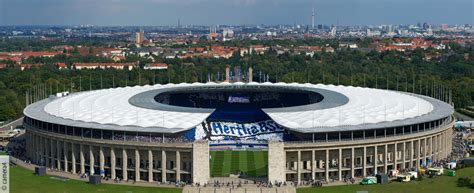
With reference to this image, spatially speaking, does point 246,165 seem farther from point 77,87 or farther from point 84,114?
point 77,87

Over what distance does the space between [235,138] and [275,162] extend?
16810 millimetres

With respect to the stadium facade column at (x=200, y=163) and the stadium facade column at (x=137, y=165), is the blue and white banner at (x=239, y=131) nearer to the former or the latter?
the stadium facade column at (x=137, y=165)

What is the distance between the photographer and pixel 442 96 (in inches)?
6029

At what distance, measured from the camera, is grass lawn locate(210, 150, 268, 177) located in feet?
295

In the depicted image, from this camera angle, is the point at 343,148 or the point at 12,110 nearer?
the point at 343,148

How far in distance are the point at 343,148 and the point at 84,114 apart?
3706 cm

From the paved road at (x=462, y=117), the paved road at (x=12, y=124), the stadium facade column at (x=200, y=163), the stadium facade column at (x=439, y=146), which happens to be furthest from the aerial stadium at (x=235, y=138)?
the paved road at (x=462, y=117)

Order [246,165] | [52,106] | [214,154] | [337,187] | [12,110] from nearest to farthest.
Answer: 1. [337,187]
2. [246,165]
3. [214,154]
4. [52,106]
5. [12,110]

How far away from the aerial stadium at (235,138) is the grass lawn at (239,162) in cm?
138

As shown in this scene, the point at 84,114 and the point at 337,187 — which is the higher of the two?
the point at 84,114

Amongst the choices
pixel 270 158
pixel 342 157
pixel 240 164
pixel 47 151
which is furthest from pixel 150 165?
pixel 342 157

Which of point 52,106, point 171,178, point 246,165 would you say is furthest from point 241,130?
point 52,106

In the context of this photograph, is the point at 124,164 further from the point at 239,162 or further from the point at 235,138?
the point at 235,138

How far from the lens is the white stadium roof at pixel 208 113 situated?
3627 inches
